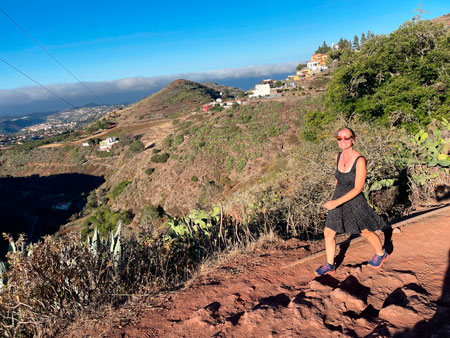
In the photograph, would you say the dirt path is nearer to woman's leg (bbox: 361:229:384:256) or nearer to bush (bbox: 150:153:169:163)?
woman's leg (bbox: 361:229:384:256)

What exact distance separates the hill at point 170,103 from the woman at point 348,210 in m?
66.5

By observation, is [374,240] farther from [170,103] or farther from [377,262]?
[170,103]

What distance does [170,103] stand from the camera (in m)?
76.2

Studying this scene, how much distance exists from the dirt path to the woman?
200 millimetres

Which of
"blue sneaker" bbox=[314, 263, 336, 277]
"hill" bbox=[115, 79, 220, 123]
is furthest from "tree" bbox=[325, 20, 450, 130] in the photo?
"hill" bbox=[115, 79, 220, 123]

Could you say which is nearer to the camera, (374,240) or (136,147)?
(374,240)

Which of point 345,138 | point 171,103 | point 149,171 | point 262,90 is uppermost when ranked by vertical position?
point 171,103

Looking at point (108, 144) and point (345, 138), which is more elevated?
point (108, 144)

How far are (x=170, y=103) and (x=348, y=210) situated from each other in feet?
258

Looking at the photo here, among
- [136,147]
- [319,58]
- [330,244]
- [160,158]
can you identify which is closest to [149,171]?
[160,158]

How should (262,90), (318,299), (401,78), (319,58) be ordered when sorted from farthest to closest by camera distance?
1. (319,58)
2. (262,90)
3. (401,78)
4. (318,299)

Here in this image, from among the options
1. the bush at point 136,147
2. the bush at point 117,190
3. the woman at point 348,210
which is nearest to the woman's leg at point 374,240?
the woman at point 348,210

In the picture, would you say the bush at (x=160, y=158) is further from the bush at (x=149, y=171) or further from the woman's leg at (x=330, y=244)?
the woman's leg at (x=330, y=244)

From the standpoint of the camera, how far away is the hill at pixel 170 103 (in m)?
70.1
